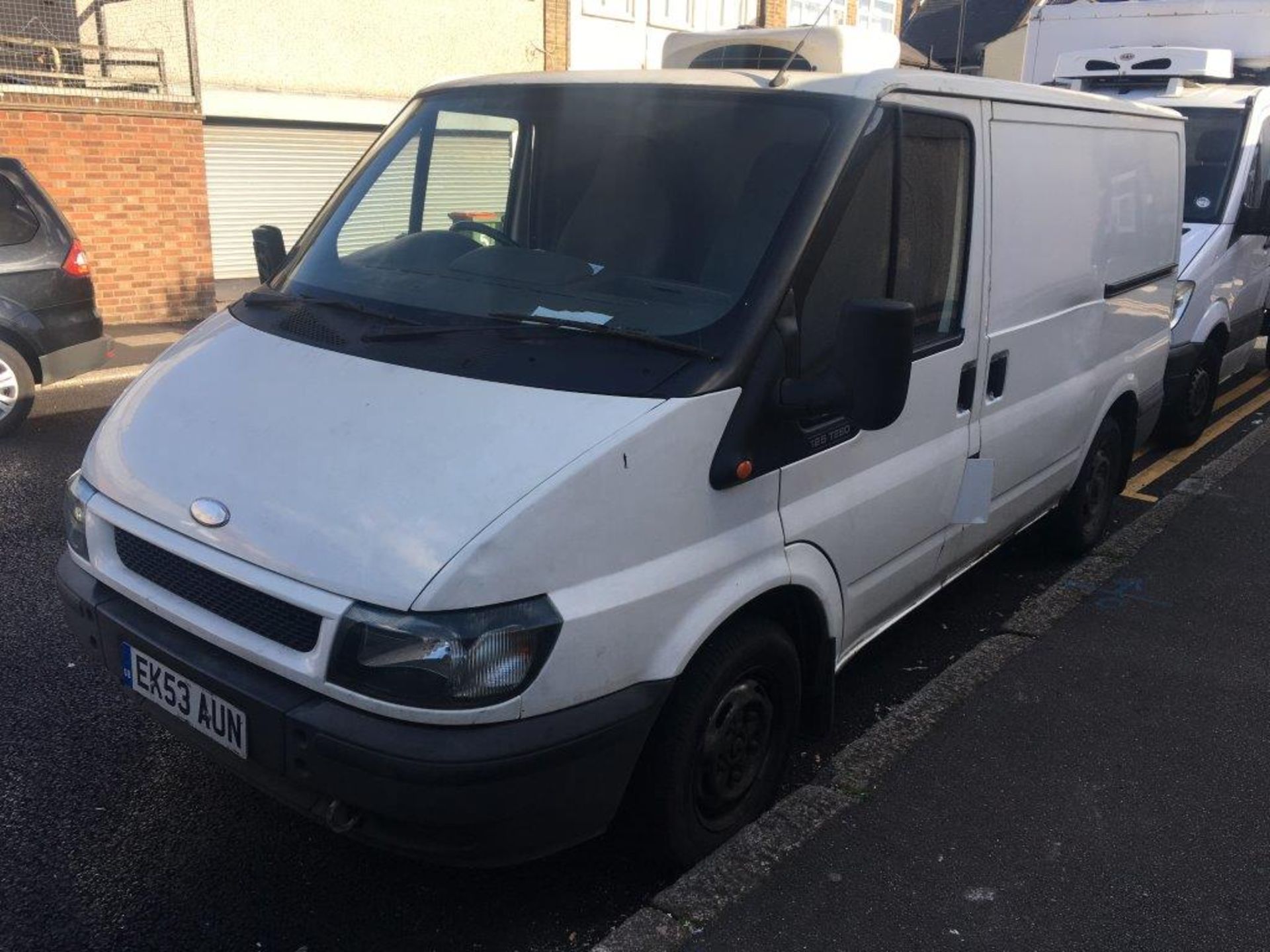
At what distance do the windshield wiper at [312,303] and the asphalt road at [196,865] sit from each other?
1.47 m

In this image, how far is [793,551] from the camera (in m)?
3.13

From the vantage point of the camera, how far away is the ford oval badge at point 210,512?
2.67m

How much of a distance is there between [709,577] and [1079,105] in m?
2.93

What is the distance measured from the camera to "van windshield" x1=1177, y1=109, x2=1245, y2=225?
25.5 ft

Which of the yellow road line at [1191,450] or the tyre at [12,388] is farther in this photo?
the tyre at [12,388]

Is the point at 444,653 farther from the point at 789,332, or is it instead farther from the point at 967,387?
the point at 967,387

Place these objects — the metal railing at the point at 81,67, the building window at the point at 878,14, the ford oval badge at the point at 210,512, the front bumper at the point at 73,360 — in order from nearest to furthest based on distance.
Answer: the ford oval badge at the point at 210,512 < the front bumper at the point at 73,360 < the metal railing at the point at 81,67 < the building window at the point at 878,14

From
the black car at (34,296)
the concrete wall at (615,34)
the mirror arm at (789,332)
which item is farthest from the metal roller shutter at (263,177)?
the mirror arm at (789,332)

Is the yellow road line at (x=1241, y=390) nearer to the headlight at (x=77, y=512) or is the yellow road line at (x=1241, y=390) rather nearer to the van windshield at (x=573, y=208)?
the van windshield at (x=573, y=208)

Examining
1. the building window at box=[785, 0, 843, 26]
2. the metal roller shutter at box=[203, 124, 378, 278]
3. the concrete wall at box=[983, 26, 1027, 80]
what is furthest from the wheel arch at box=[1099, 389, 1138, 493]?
the concrete wall at box=[983, 26, 1027, 80]

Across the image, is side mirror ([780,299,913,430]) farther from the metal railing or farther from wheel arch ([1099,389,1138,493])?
the metal railing

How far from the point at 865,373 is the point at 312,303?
5.50ft

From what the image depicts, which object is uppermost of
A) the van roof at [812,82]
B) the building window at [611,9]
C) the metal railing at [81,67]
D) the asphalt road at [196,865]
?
the building window at [611,9]

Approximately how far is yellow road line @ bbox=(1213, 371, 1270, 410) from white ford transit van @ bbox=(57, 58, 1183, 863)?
618 cm
